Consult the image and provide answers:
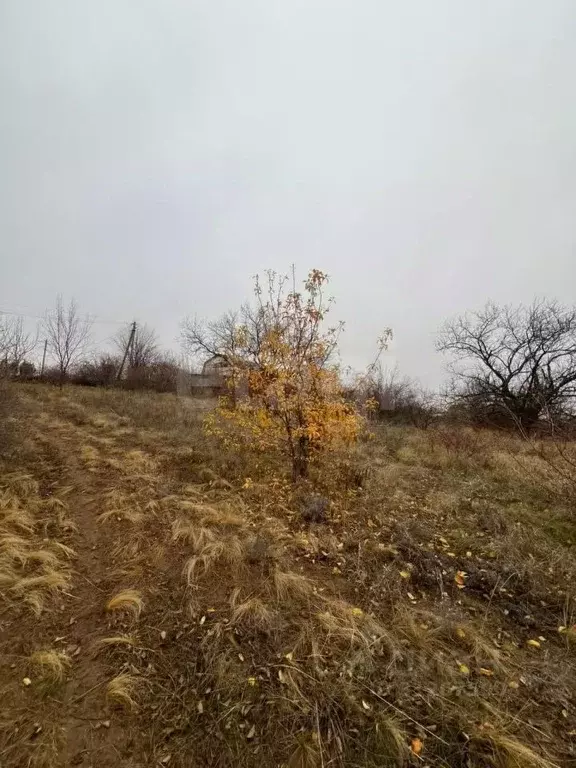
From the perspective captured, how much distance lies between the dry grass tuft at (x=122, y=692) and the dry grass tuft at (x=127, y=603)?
0.61 meters

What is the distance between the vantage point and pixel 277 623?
3031mm

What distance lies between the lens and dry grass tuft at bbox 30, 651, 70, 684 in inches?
96.1

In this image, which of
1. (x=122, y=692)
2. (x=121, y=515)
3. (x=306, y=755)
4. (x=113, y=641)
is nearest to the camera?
(x=306, y=755)

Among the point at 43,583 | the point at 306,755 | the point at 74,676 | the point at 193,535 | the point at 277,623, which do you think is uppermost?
the point at 193,535

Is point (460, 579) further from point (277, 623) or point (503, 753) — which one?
point (277, 623)

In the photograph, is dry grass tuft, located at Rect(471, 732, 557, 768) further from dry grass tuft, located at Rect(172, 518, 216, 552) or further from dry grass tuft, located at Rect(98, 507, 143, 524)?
dry grass tuft, located at Rect(98, 507, 143, 524)

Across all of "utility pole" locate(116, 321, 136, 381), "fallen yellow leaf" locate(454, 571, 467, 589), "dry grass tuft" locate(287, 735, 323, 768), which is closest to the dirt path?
"dry grass tuft" locate(287, 735, 323, 768)

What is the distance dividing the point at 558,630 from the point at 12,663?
4.64 meters

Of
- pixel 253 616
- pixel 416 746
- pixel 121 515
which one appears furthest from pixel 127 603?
pixel 416 746

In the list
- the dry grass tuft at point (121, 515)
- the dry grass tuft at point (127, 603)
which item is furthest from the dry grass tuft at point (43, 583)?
the dry grass tuft at point (121, 515)

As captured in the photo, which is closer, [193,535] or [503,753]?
[503,753]

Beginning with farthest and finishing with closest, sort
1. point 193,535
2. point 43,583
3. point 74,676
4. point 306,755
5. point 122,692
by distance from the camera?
point 193,535, point 43,583, point 74,676, point 122,692, point 306,755

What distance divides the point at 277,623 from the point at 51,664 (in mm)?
1709

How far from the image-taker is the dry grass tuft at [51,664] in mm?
2441
